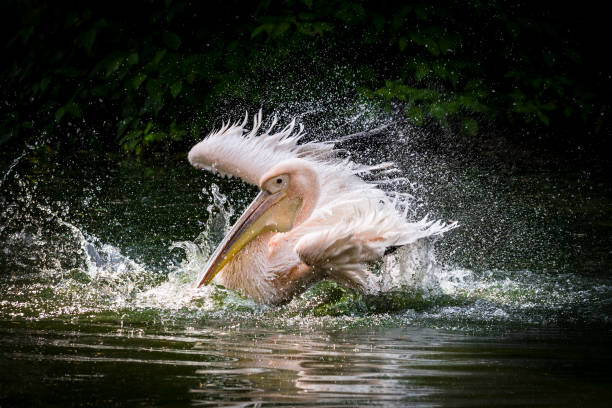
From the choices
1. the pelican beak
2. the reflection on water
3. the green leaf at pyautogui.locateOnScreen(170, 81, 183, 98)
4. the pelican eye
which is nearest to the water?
the reflection on water

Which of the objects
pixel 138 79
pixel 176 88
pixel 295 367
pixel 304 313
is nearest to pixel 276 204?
pixel 304 313

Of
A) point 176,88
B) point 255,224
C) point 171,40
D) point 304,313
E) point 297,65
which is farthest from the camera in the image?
point 297,65

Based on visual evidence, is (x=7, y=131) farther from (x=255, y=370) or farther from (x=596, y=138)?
(x=596, y=138)

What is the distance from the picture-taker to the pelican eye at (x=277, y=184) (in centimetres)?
512

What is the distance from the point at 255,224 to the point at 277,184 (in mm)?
266

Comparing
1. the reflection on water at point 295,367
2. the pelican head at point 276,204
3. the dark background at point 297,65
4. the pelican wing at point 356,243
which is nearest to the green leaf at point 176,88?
the dark background at point 297,65

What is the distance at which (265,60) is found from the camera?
825cm

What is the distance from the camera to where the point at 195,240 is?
5770 millimetres

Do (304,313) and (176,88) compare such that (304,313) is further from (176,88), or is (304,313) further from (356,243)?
(176,88)

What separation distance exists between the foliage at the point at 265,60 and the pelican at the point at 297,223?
2.11m

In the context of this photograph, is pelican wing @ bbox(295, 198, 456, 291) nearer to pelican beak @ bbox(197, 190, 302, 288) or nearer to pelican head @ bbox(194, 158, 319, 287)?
pelican head @ bbox(194, 158, 319, 287)

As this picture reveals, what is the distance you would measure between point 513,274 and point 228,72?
362cm

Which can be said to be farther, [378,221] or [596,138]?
[596,138]

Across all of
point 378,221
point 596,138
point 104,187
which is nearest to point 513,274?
point 378,221
